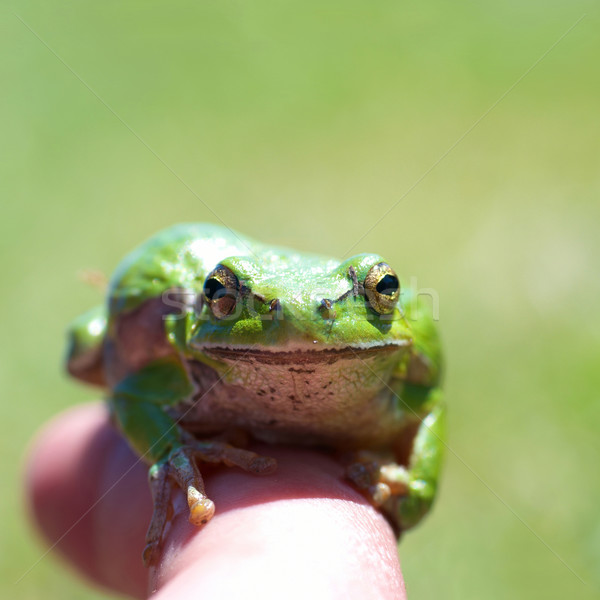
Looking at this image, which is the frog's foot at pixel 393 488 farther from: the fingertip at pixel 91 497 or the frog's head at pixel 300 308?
the fingertip at pixel 91 497

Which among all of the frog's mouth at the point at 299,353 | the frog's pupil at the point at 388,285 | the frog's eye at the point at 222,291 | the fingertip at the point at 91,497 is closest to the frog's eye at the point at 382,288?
the frog's pupil at the point at 388,285

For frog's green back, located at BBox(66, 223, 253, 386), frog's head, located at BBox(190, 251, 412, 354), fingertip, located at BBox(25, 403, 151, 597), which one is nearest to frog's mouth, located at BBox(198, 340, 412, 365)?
frog's head, located at BBox(190, 251, 412, 354)

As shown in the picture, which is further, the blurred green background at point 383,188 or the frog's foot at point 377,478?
the blurred green background at point 383,188

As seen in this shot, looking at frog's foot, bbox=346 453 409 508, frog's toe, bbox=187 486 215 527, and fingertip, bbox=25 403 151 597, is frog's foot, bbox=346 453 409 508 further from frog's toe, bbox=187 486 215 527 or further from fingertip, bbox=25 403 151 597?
fingertip, bbox=25 403 151 597

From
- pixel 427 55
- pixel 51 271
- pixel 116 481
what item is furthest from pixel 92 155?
pixel 116 481

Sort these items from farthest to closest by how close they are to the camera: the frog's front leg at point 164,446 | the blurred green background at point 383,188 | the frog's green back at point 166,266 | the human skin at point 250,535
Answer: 1. the blurred green background at point 383,188
2. the frog's green back at point 166,266
3. the frog's front leg at point 164,446
4. the human skin at point 250,535

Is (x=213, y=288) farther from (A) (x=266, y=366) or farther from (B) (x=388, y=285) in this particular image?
(B) (x=388, y=285)
